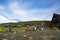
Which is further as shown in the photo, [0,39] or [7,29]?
[7,29]

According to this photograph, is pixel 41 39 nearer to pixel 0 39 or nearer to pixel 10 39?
pixel 10 39

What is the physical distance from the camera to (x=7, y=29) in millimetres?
11828

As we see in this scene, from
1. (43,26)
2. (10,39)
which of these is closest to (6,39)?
(10,39)

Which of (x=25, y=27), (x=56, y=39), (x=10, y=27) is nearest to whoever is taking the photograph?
(x=56, y=39)

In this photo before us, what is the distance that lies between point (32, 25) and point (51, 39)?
5.68 m

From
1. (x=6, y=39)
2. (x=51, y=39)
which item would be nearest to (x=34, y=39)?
(x=51, y=39)

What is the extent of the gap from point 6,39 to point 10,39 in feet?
0.75

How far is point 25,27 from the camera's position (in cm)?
1240

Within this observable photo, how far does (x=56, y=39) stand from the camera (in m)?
7.38

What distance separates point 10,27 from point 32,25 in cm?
242

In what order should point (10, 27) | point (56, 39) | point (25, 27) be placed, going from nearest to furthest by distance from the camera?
point (56, 39) → point (10, 27) → point (25, 27)

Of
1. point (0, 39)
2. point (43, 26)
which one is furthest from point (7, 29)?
point (0, 39)

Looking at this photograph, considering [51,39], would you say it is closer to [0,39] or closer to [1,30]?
[0,39]

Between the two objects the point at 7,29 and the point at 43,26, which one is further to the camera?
the point at 43,26
